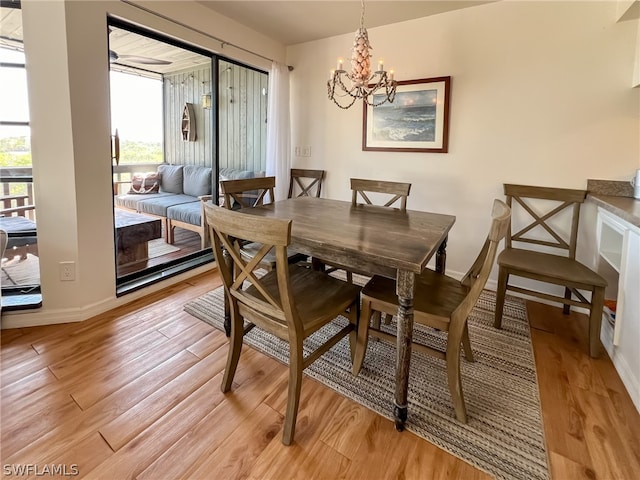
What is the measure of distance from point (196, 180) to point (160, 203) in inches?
17.9

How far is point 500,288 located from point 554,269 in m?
0.35

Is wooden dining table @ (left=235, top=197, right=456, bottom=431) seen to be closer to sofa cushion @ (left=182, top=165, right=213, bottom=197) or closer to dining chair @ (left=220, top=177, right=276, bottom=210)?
dining chair @ (left=220, top=177, right=276, bottom=210)

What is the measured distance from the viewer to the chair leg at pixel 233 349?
167cm

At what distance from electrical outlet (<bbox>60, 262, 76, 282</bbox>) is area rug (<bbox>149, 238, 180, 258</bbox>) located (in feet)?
2.97

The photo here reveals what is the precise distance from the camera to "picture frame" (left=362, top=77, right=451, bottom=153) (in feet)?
9.94

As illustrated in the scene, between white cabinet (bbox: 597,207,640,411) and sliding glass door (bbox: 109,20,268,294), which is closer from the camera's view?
white cabinet (bbox: 597,207,640,411)

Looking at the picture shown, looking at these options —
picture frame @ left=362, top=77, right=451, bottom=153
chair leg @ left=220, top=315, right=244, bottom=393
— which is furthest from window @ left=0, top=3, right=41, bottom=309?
picture frame @ left=362, top=77, right=451, bottom=153

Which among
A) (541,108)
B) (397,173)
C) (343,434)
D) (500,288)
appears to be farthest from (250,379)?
(541,108)

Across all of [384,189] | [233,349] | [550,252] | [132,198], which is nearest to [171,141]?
[132,198]

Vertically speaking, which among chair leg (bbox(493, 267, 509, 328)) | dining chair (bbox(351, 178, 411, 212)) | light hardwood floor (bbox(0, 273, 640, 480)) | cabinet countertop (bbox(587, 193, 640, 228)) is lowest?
light hardwood floor (bbox(0, 273, 640, 480))

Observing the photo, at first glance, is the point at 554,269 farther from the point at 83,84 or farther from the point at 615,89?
the point at 83,84

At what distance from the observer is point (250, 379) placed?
6.00ft

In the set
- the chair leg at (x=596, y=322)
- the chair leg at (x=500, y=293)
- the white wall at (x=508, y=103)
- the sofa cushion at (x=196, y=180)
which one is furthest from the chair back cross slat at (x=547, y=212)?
the sofa cushion at (x=196, y=180)

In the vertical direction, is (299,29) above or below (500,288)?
above
